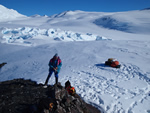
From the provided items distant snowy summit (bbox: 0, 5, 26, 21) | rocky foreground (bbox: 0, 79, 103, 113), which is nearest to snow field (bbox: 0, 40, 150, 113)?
rocky foreground (bbox: 0, 79, 103, 113)

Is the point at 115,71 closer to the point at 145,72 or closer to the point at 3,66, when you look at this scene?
the point at 145,72

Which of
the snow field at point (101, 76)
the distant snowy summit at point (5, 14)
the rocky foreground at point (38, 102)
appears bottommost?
the snow field at point (101, 76)

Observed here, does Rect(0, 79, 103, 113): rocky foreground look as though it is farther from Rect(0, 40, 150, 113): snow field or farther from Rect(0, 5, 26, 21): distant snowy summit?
Rect(0, 5, 26, 21): distant snowy summit

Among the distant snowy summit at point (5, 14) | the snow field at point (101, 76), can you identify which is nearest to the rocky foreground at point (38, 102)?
the snow field at point (101, 76)

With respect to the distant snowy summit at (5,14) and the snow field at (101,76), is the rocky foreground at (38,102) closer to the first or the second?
the snow field at (101,76)

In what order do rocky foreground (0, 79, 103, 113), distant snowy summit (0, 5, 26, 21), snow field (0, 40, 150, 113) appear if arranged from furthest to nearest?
1. distant snowy summit (0, 5, 26, 21)
2. snow field (0, 40, 150, 113)
3. rocky foreground (0, 79, 103, 113)

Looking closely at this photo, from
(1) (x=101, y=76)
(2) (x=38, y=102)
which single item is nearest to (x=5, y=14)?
(1) (x=101, y=76)

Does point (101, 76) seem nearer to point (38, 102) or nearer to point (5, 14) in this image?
point (38, 102)

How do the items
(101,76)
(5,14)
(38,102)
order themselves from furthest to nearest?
(5,14) < (101,76) < (38,102)

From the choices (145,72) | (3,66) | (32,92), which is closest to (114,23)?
(145,72)

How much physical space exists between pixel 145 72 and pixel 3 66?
850 centimetres

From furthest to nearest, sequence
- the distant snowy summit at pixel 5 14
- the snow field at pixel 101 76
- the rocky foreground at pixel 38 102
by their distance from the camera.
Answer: the distant snowy summit at pixel 5 14
the snow field at pixel 101 76
the rocky foreground at pixel 38 102

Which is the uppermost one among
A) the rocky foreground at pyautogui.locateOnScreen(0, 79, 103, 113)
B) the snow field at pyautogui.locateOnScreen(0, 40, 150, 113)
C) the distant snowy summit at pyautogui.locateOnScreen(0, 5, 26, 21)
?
the distant snowy summit at pyautogui.locateOnScreen(0, 5, 26, 21)

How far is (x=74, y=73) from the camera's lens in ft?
18.5
